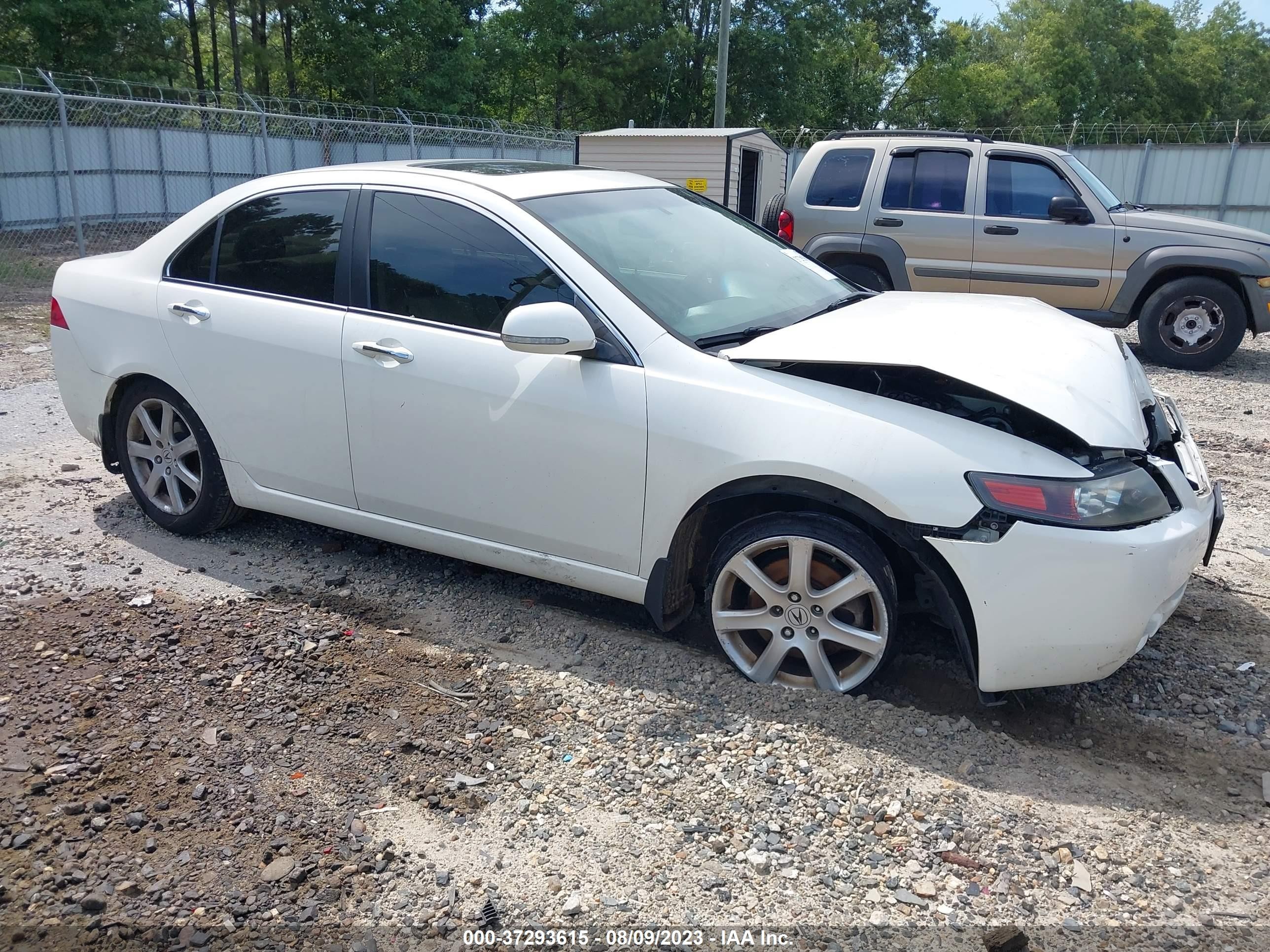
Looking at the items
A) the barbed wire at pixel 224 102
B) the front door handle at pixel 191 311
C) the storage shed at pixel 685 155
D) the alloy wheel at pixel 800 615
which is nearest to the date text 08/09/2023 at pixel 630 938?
the alloy wheel at pixel 800 615

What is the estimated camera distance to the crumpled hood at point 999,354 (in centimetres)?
321

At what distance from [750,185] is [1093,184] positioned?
266 inches

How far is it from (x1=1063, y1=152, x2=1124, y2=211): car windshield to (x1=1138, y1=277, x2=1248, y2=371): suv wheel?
2.99 ft

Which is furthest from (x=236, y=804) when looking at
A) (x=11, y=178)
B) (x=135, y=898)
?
(x=11, y=178)

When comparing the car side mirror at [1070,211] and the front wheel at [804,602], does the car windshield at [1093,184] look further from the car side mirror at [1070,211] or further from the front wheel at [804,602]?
the front wheel at [804,602]

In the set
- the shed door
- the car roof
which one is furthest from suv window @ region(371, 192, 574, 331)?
the shed door

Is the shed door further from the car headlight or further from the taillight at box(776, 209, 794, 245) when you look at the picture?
the car headlight

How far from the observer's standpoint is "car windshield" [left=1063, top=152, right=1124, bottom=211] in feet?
31.5

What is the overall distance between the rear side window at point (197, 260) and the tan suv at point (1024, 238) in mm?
6616

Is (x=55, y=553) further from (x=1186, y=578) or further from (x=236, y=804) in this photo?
(x=1186, y=578)

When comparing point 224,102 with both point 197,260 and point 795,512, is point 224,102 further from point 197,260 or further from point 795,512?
point 795,512

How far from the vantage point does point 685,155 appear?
46.7ft

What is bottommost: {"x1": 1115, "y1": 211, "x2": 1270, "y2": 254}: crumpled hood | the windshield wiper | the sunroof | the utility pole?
the windshield wiper

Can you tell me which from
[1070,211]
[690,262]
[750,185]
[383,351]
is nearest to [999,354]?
[690,262]
